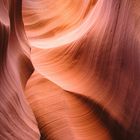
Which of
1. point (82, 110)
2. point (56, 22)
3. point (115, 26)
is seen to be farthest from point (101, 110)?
point (56, 22)

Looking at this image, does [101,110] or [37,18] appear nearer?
[101,110]

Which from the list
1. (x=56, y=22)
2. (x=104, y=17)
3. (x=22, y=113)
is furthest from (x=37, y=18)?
(x=22, y=113)

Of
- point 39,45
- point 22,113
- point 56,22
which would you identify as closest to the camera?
point 22,113

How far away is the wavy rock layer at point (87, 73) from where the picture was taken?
92 centimetres

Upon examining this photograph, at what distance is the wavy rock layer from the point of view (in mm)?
917

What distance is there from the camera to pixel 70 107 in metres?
0.99

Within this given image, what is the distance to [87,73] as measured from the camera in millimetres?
1032

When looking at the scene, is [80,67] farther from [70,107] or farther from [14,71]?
[14,71]

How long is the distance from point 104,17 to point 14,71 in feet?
1.19

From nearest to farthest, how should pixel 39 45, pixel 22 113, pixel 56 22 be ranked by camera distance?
pixel 22 113, pixel 39 45, pixel 56 22

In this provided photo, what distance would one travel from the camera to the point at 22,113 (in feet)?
2.59

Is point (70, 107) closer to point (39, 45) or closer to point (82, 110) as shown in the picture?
point (82, 110)

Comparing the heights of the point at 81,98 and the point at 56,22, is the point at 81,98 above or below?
below

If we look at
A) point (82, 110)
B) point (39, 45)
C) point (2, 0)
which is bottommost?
point (82, 110)
